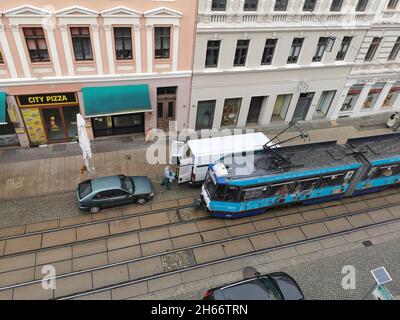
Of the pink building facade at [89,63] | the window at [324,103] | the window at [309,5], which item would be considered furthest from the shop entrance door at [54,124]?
the window at [324,103]

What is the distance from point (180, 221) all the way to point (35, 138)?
1167 centimetres

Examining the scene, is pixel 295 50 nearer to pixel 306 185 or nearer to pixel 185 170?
pixel 306 185

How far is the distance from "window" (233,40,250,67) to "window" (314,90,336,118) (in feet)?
28.9

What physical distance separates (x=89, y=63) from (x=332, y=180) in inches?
629

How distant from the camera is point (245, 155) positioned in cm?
1825

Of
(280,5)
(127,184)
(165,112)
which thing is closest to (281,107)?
(280,5)

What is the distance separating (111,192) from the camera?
17562mm

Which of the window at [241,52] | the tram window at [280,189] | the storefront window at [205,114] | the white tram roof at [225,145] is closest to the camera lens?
the tram window at [280,189]

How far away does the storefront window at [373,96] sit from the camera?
91.5 ft

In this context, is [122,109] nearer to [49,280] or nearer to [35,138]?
[35,138]

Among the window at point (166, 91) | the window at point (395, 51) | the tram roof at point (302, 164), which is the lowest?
the tram roof at point (302, 164)

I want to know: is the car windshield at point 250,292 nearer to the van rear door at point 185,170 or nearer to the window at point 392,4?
the van rear door at point 185,170

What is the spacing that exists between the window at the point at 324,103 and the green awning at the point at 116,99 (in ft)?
49.0

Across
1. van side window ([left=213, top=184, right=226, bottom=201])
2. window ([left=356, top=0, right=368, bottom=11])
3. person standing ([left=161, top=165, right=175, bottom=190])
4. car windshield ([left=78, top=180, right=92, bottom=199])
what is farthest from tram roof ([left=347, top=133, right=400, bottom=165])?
car windshield ([left=78, top=180, right=92, bottom=199])
